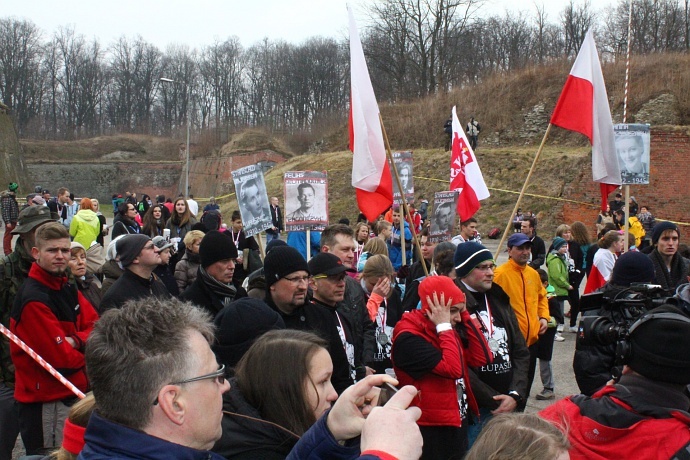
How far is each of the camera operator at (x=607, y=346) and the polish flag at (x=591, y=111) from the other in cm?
334

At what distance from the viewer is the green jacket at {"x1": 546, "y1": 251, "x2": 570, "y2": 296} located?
9914 mm

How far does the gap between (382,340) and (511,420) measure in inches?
131

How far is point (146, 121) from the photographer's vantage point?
262 feet

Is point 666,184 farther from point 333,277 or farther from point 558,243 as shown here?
point 333,277

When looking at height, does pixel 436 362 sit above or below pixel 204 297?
below

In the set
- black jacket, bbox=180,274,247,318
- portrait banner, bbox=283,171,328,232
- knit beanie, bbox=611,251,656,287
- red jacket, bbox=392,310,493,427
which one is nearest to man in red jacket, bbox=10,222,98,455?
black jacket, bbox=180,274,247,318

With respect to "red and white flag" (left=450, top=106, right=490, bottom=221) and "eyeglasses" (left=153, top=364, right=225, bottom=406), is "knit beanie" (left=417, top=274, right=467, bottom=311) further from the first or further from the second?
"red and white flag" (left=450, top=106, right=490, bottom=221)

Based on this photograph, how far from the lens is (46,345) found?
4277 millimetres

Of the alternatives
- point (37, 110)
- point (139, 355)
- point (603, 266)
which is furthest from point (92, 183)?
point (139, 355)

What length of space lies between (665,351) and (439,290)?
5.21ft

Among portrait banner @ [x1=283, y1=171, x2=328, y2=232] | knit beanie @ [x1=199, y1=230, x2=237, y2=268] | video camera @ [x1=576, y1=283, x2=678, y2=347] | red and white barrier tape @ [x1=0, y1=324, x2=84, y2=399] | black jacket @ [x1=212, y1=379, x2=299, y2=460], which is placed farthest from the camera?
portrait banner @ [x1=283, y1=171, x2=328, y2=232]

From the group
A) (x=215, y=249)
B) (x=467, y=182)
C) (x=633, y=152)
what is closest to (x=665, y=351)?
(x=215, y=249)

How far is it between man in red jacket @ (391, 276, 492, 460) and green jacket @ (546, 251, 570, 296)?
20.1 ft

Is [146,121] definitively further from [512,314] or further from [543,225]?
[512,314]
